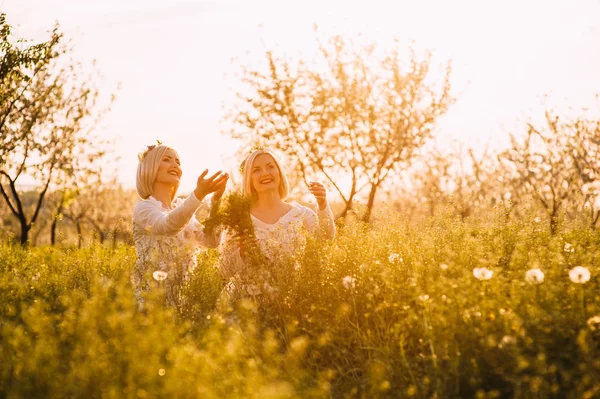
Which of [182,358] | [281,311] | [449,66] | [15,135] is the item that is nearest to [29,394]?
[182,358]

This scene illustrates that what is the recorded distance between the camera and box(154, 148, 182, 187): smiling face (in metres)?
6.36

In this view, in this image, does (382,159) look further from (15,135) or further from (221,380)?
(221,380)

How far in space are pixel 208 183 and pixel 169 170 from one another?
3.64 ft

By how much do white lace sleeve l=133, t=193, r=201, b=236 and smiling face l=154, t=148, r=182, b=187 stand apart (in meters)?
0.31

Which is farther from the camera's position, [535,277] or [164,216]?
[164,216]

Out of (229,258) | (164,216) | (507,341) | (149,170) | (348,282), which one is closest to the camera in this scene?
(507,341)

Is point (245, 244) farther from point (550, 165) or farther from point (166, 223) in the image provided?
point (550, 165)

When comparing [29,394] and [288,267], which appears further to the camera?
[288,267]

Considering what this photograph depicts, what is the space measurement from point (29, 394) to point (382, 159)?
15.8 m

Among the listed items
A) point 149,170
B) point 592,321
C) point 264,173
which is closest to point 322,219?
point 264,173

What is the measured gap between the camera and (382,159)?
18.2 meters

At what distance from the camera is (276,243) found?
516 centimetres

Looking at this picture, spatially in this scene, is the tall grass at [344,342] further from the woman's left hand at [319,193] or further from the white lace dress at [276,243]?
the woman's left hand at [319,193]

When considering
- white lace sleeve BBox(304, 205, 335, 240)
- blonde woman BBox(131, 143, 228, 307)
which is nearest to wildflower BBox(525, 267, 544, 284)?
blonde woman BBox(131, 143, 228, 307)
